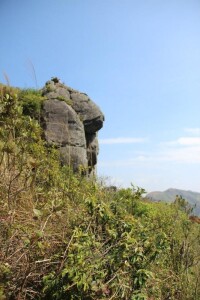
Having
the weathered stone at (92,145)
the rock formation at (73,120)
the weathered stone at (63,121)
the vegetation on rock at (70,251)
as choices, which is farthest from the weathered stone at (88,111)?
the vegetation on rock at (70,251)

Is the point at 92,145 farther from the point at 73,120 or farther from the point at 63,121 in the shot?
the point at 63,121

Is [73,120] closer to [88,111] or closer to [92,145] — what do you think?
[88,111]

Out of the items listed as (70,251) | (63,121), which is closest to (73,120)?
(63,121)

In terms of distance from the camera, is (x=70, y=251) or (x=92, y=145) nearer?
(x=70, y=251)

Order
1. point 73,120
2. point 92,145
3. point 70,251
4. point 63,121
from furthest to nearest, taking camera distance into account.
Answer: point 92,145
point 73,120
point 63,121
point 70,251

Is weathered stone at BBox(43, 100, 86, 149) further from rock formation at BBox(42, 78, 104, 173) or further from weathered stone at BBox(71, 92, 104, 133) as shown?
weathered stone at BBox(71, 92, 104, 133)

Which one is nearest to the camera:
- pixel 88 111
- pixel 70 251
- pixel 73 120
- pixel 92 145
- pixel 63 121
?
pixel 70 251

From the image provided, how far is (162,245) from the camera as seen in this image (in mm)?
3102

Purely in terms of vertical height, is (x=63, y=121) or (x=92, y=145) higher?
(x=63, y=121)

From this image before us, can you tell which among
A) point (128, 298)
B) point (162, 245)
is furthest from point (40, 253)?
point (162, 245)

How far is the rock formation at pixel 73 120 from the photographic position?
41.8 ft

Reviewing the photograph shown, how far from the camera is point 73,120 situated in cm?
1395

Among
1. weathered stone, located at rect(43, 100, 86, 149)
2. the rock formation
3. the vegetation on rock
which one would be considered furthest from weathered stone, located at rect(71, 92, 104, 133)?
the vegetation on rock

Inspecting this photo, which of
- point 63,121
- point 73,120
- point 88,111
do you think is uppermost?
point 88,111
